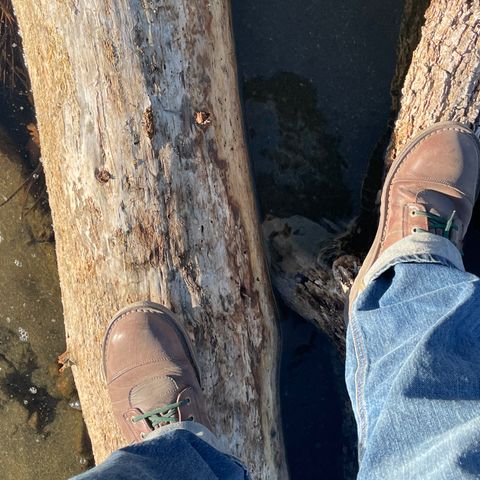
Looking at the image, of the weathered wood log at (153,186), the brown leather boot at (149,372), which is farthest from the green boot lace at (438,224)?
the brown leather boot at (149,372)

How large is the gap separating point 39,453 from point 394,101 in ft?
8.33

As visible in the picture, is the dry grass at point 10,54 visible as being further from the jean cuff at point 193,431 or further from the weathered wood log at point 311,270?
the jean cuff at point 193,431

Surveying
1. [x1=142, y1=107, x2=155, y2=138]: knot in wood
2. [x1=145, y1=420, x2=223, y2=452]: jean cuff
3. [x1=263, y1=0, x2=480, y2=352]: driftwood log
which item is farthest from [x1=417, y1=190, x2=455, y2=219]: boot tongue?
[x1=145, y1=420, x2=223, y2=452]: jean cuff

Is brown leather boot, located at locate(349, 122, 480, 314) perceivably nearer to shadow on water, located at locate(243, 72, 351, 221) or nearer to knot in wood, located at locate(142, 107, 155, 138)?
shadow on water, located at locate(243, 72, 351, 221)

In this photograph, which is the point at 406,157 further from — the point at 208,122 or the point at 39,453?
the point at 39,453

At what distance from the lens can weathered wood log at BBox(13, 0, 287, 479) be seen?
198 cm

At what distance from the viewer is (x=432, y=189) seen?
2213 mm

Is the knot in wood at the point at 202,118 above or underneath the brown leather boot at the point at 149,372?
above

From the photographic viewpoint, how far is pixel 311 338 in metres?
2.72

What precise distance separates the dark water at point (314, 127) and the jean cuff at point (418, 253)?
25.3 inches

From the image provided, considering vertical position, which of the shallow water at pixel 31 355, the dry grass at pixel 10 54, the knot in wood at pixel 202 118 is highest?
the dry grass at pixel 10 54

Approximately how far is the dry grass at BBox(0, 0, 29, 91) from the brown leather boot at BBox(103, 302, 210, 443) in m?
1.36

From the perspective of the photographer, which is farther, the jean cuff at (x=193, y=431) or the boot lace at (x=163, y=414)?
the boot lace at (x=163, y=414)

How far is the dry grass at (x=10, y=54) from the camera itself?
2607 millimetres
